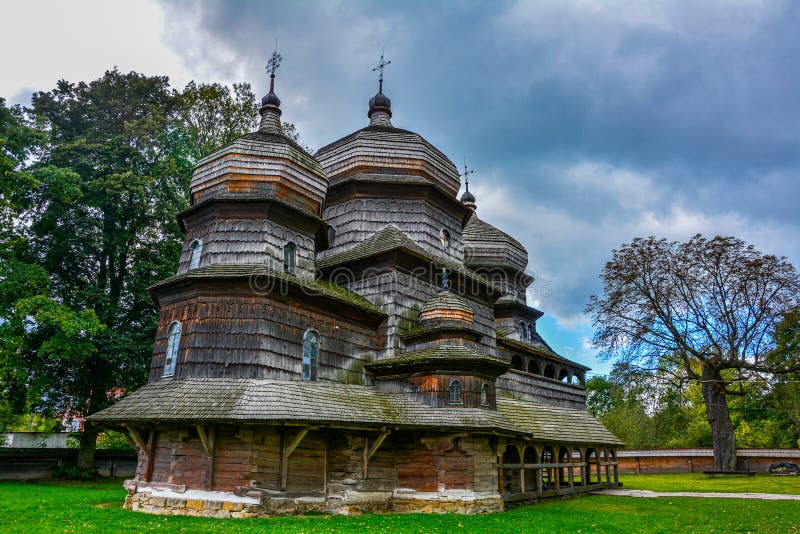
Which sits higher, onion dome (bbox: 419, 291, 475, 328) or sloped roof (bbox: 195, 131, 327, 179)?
sloped roof (bbox: 195, 131, 327, 179)

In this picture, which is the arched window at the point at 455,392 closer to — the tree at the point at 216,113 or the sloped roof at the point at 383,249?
the sloped roof at the point at 383,249

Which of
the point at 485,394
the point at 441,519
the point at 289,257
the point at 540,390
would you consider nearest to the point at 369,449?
the point at 441,519

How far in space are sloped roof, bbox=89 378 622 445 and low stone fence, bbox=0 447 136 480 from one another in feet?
31.9

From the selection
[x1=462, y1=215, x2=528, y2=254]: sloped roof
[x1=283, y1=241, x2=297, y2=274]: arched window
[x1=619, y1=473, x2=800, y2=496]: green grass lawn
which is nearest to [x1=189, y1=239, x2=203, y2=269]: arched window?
[x1=283, y1=241, x2=297, y2=274]: arched window

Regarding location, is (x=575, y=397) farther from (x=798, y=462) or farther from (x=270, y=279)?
(x=270, y=279)

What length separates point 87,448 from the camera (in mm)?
19969

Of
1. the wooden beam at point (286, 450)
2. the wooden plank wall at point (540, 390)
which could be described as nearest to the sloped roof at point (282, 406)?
the wooden beam at point (286, 450)

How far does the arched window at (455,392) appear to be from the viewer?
1405cm

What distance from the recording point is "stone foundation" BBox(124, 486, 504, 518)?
1111 cm

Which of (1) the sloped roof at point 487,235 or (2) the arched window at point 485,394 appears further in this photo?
(1) the sloped roof at point 487,235

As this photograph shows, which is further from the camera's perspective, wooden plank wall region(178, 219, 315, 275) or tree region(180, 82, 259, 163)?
tree region(180, 82, 259, 163)

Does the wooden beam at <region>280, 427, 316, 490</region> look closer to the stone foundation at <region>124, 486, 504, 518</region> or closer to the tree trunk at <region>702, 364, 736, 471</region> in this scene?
the stone foundation at <region>124, 486, 504, 518</region>

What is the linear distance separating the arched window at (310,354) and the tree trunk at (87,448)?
1125 centimetres

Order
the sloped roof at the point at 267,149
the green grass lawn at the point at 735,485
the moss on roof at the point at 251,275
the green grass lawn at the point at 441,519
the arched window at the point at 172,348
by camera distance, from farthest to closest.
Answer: the green grass lawn at the point at 735,485, the sloped roof at the point at 267,149, the arched window at the point at 172,348, the moss on roof at the point at 251,275, the green grass lawn at the point at 441,519
